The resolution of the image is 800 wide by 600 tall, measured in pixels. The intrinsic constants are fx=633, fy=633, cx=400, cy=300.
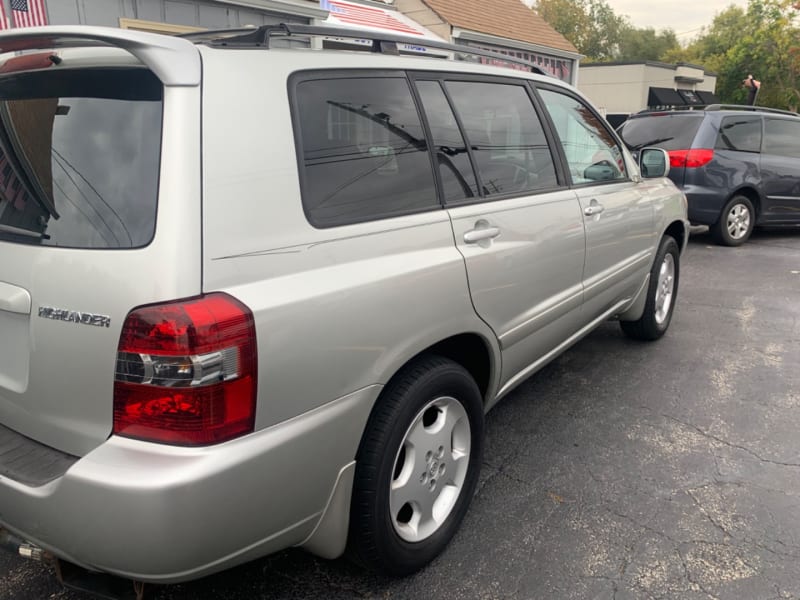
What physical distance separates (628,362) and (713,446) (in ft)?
3.97

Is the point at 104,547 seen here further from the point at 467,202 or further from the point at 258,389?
the point at 467,202

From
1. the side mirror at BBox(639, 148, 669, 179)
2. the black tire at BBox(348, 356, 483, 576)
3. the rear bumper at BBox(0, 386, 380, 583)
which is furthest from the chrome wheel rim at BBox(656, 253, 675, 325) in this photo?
the rear bumper at BBox(0, 386, 380, 583)

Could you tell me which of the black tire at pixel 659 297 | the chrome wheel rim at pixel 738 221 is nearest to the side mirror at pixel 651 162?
the black tire at pixel 659 297

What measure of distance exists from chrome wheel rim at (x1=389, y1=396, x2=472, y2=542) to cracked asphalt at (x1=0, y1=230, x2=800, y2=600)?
0.20 metres

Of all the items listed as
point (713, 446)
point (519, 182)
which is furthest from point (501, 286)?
point (713, 446)

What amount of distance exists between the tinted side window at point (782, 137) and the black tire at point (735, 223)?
86 centimetres

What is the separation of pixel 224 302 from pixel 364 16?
1241 centimetres

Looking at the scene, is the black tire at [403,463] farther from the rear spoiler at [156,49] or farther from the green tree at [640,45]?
the green tree at [640,45]

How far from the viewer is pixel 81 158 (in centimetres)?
176

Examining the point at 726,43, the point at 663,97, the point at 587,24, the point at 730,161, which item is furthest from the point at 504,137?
the point at 587,24

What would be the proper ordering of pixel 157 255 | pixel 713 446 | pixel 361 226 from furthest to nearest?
pixel 713 446 < pixel 361 226 < pixel 157 255

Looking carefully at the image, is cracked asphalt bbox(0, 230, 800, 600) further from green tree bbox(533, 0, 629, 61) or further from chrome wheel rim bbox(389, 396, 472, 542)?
green tree bbox(533, 0, 629, 61)

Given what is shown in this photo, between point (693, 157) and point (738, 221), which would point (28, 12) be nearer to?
point (693, 157)

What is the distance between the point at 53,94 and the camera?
1.87 meters
